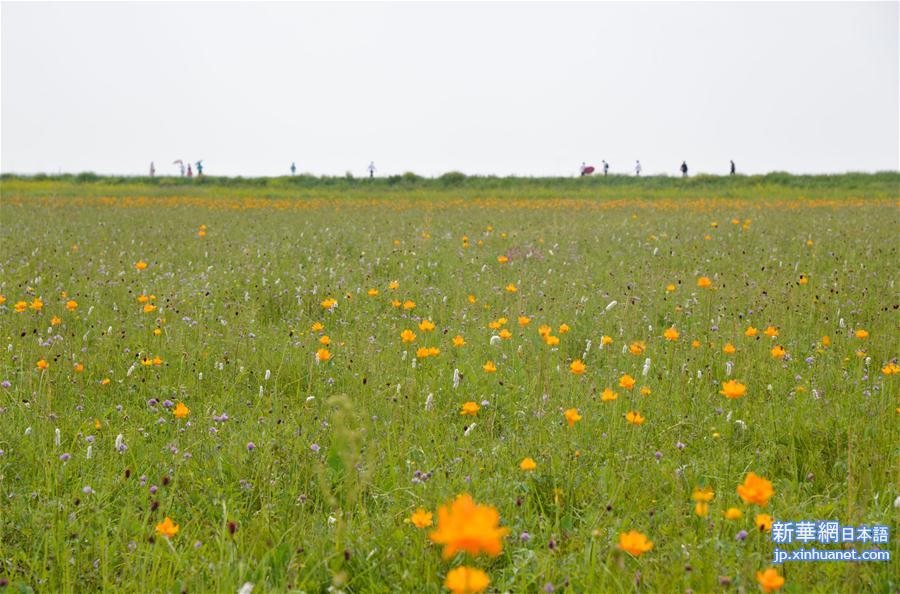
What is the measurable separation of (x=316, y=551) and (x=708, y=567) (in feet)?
4.11

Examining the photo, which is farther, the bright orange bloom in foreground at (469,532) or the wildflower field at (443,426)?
the wildflower field at (443,426)

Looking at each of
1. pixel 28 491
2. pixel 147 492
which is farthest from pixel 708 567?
pixel 28 491

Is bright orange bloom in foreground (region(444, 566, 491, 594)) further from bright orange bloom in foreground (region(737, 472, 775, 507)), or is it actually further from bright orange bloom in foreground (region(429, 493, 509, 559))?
bright orange bloom in foreground (region(737, 472, 775, 507))

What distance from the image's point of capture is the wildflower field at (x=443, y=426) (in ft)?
7.25

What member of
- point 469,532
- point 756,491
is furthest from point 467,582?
point 756,491

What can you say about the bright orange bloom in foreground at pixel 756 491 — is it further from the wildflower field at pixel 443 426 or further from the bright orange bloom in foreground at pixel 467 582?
the bright orange bloom in foreground at pixel 467 582

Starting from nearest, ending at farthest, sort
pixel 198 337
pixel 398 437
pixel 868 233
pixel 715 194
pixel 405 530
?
1. pixel 405 530
2. pixel 398 437
3. pixel 198 337
4. pixel 868 233
5. pixel 715 194

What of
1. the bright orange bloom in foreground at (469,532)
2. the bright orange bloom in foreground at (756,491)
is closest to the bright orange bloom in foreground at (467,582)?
the bright orange bloom in foreground at (469,532)

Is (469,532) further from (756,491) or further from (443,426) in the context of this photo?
(443,426)

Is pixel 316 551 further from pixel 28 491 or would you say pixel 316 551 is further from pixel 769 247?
pixel 769 247

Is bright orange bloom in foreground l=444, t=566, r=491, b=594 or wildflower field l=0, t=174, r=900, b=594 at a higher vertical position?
bright orange bloom in foreground l=444, t=566, r=491, b=594

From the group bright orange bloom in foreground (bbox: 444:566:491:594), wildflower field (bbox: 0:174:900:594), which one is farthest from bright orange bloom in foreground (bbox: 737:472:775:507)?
bright orange bloom in foreground (bbox: 444:566:491:594)

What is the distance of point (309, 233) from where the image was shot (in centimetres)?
1130

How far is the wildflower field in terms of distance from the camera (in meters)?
2.21
